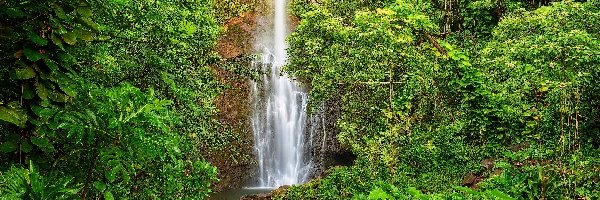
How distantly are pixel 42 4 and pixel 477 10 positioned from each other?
11.6 m

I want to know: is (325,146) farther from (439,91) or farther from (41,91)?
(41,91)

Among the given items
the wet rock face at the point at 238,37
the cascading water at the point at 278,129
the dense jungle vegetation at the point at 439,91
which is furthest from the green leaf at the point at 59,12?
the wet rock face at the point at 238,37

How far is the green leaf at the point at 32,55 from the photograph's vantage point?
124 inches

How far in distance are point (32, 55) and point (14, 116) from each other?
1.41 feet

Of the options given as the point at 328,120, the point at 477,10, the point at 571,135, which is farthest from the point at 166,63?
the point at 328,120

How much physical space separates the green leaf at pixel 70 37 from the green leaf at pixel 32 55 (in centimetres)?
21

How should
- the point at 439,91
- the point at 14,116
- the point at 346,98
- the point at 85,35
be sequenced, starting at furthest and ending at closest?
the point at 346,98, the point at 439,91, the point at 85,35, the point at 14,116

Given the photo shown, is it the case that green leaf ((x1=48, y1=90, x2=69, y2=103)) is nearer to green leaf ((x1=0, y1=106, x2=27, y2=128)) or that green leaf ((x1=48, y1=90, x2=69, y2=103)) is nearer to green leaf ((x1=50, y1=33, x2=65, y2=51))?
green leaf ((x1=0, y1=106, x2=27, y2=128))

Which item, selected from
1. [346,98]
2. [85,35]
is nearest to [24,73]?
[85,35]

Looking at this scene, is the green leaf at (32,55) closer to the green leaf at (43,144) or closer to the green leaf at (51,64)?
the green leaf at (51,64)

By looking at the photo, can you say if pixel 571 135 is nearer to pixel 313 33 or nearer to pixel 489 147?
pixel 489 147

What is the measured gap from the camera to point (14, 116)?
3.00m

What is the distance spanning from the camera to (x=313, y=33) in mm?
9953

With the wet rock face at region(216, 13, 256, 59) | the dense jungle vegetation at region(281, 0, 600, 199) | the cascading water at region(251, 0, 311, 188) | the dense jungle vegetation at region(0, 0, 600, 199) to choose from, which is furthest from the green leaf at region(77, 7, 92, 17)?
the wet rock face at region(216, 13, 256, 59)
